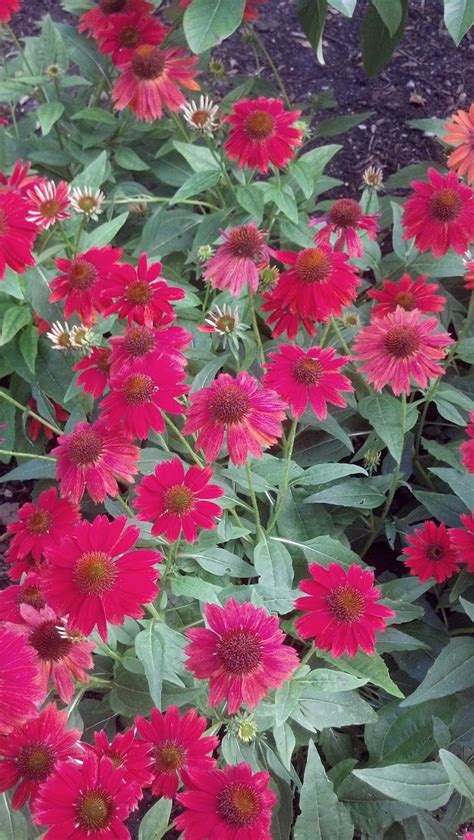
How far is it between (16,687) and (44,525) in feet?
1.70

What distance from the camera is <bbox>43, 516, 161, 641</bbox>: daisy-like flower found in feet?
3.51

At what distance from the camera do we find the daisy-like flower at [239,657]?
1.07 metres

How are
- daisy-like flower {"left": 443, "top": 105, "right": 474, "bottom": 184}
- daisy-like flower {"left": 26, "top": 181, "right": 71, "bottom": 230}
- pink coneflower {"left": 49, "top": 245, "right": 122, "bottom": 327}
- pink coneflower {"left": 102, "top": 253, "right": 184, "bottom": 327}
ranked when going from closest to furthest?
pink coneflower {"left": 102, "top": 253, "right": 184, "bottom": 327} < pink coneflower {"left": 49, "top": 245, "right": 122, "bottom": 327} < daisy-like flower {"left": 26, "top": 181, "right": 71, "bottom": 230} < daisy-like flower {"left": 443, "top": 105, "right": 474, "bottom": 184}

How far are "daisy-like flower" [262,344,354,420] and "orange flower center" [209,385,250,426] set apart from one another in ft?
0.35

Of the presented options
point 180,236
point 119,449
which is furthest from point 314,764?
point 180,236

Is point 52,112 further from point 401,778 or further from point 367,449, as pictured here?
point 401,778

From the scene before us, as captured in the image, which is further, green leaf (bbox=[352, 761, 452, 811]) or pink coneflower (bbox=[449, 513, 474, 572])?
pink coneflower (bbox=[449, 513, 474, 572])

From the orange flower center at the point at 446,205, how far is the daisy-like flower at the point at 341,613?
76cm

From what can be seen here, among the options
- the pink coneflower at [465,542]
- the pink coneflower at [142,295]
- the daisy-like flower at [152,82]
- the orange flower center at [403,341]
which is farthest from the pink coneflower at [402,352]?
the daisy-like flower at [152,82]

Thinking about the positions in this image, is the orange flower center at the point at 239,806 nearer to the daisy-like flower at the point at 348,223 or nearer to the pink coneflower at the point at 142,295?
the pink coneflower at the point at 142,295

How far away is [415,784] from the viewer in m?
1.24

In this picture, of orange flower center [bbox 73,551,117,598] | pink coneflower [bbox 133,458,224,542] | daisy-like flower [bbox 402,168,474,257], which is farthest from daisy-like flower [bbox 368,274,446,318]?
orange flower center [bbox 73,551,117,598]

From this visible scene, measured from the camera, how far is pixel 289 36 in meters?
3.16

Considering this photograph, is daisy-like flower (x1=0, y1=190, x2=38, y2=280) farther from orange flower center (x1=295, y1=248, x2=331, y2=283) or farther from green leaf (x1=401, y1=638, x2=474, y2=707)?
green leaf (x1=401, y1=638, x2=474, y2=707)
